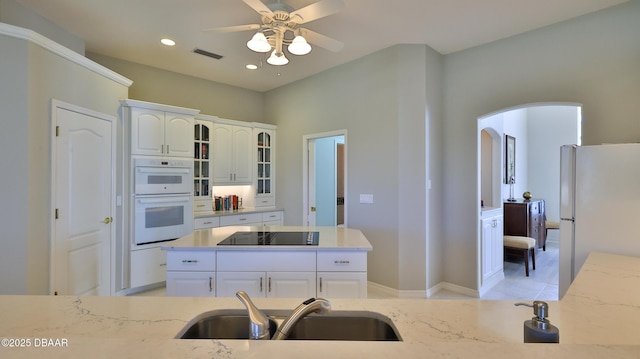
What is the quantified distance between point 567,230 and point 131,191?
4.23m

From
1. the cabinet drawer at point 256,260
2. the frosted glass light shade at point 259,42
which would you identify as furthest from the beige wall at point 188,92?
the cabinet drawer at point 256,260

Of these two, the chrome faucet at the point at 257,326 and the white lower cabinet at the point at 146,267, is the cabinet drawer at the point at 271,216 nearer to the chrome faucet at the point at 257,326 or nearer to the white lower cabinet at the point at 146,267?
the white lower cabinet at the point at 146,267

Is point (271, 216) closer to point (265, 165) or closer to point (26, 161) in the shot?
point (265, 165)

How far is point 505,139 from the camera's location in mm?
5008

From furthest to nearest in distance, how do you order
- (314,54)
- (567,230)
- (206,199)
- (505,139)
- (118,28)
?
(505,139)
(206,199)
(314,54)
(118,28)
(567,230)

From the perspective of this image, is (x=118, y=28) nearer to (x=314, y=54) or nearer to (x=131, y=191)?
(x=131, y=191)

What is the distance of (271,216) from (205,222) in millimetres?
1049

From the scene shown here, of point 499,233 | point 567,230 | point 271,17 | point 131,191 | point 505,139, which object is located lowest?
point 499,233

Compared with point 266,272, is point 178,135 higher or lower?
higher

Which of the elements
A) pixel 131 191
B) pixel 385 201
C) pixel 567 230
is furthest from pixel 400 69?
pixel 131 191

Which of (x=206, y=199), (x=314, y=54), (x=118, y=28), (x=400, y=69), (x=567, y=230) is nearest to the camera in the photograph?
(x=567, y=230)

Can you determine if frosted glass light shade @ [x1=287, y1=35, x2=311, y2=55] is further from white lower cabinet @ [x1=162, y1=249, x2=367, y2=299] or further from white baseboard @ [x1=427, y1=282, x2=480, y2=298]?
white baseboard @ [x1=427, y1=282, x2=480, y2=298]

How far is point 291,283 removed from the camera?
2.23m

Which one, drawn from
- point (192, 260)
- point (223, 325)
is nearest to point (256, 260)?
point (192, 260)
